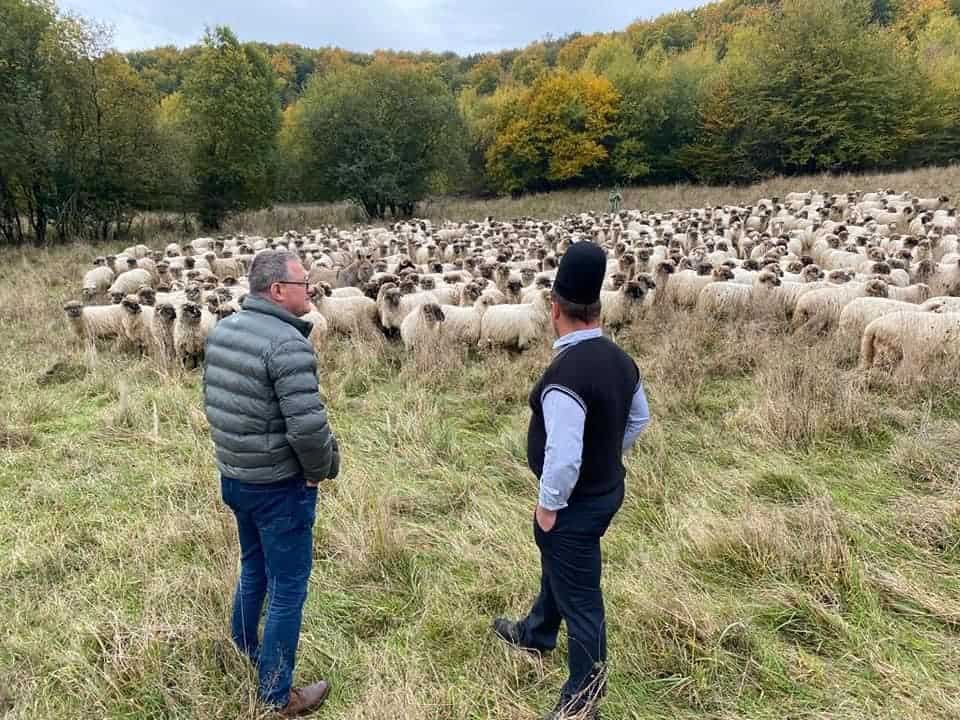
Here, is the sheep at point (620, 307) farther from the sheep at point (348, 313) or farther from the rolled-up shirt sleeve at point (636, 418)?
the rolled-up shirt sleeve at point (636, 418)

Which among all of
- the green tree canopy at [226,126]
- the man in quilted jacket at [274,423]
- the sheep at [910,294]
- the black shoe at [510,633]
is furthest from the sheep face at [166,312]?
the green tree canopy at [226,126]

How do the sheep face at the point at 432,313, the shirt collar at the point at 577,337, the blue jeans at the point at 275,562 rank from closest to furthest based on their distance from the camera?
the shirt collar at the point at 577,337, the blue jeans at the point at 275,562, the sheep face at the point at 432,313

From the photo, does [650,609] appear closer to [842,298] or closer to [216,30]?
[842,298]

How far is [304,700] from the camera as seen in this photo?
3348mm

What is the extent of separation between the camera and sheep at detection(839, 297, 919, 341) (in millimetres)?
8812

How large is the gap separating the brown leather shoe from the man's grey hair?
228 centimetres

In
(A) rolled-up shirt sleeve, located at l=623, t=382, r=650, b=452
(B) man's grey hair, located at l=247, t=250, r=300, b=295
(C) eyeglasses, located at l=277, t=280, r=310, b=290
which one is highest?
(B) man's grey hair, located at l=247, t=250, r=300, b=295

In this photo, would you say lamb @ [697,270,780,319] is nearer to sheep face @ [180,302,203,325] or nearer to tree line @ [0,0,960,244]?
sheep face @ [180,302,203,325]

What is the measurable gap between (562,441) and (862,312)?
334 inches

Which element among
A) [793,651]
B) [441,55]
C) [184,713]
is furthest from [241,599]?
[441,55]

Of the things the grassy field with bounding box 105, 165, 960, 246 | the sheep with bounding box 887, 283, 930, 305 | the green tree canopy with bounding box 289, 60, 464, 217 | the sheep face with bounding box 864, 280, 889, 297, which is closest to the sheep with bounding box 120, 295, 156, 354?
the sheep face with bounding box 864, 280, 889, 297

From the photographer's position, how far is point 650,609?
384cm

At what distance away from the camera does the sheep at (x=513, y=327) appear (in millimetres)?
9852

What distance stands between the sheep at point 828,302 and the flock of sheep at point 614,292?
0.8 inches
